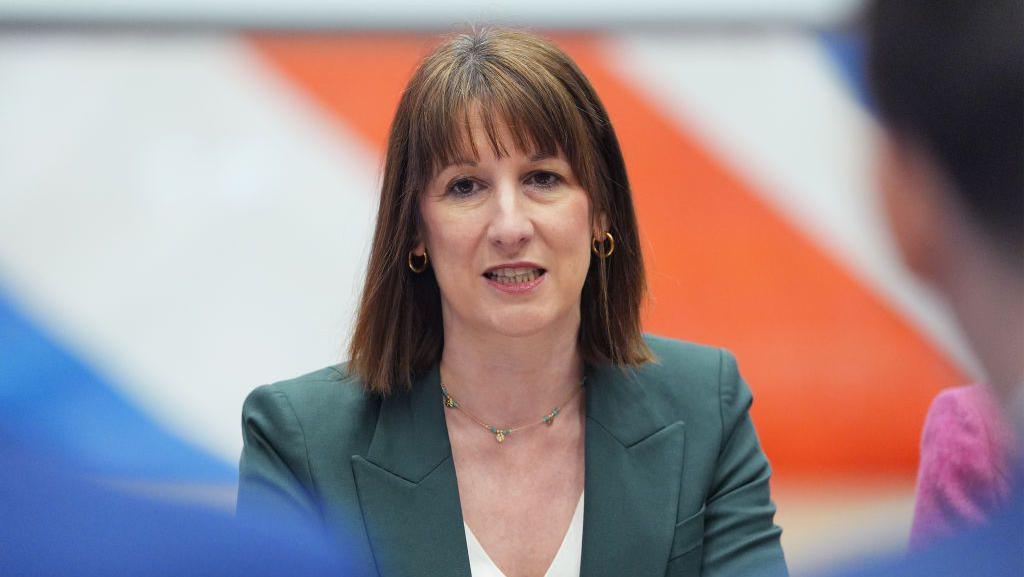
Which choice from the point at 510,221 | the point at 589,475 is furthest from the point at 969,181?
the point at 589,475

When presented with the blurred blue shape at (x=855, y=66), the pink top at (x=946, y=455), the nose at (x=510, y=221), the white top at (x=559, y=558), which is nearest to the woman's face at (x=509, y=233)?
the nose at (x=510, y=221)

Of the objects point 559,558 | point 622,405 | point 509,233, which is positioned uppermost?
point 509,233

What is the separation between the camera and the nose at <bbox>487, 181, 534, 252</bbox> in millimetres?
1534

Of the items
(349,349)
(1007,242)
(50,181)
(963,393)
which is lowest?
(1007,242)

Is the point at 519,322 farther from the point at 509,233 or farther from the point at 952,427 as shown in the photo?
the point at 952,427

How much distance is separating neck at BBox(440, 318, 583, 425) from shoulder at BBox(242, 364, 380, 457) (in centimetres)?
14

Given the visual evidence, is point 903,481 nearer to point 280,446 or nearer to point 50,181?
point 280,446

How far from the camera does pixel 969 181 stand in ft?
1.05

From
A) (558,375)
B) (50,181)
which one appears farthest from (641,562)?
(50,181)

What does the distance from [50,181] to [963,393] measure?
6.22ft

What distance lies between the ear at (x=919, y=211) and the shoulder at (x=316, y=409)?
1.33m

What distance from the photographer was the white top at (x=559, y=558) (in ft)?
5.08

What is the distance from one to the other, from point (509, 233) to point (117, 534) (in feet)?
4.06

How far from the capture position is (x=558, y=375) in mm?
Answer: 1735
